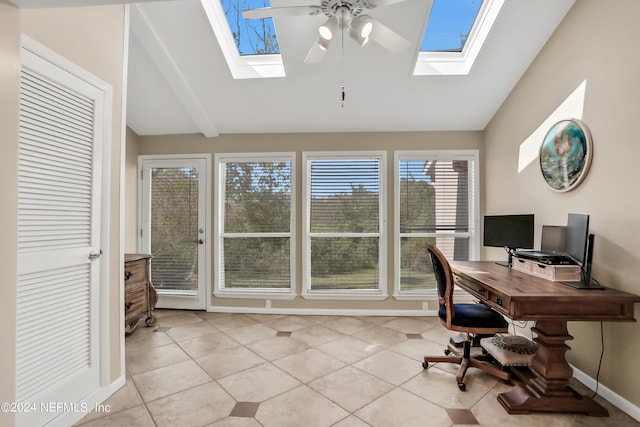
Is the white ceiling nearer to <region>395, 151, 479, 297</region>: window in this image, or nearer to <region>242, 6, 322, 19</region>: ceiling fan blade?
<region>395, 151, 479, 297</region>: window

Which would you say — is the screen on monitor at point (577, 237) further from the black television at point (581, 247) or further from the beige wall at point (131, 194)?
the beige wall at point (131, 194)

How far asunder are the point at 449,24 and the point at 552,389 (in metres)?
3.08

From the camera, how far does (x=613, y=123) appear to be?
6.73ft

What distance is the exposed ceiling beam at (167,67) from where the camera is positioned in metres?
2.54

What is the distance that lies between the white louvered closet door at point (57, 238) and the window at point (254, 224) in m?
1.95

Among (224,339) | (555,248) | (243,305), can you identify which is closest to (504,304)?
(555,248)

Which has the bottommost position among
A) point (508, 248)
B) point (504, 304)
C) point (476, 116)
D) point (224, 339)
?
point (224, 339)

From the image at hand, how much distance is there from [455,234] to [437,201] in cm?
48

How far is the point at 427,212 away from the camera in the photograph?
384cm

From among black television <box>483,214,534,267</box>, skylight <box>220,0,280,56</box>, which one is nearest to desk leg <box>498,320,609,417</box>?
black television <box>483,214,534,267</box>

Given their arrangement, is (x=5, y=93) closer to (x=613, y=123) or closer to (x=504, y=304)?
(x=504, y=304)

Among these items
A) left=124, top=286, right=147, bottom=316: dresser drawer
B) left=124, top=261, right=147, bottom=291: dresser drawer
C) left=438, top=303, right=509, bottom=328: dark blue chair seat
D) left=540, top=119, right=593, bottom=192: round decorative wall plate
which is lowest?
left=124, top=286, right=147, bottom=316: dresser drawer

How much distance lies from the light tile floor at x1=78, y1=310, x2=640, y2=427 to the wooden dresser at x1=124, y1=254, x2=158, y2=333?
0.60ft

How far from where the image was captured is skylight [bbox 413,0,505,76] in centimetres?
265
